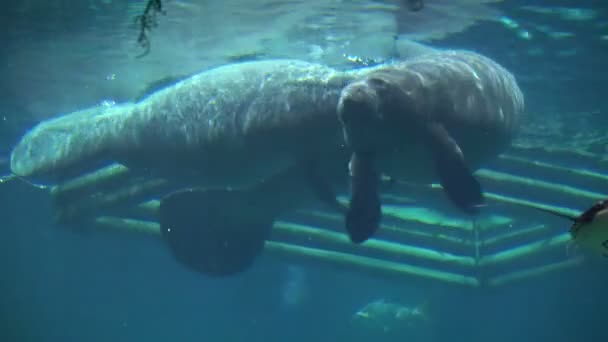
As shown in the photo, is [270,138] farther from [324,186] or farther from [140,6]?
[140,6]

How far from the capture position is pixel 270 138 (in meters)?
7.48

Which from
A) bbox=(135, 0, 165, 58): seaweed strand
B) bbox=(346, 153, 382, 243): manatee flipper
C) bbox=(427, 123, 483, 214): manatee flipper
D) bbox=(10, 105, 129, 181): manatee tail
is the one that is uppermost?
bbox=(135, 0, 165, 58): seaweed strand

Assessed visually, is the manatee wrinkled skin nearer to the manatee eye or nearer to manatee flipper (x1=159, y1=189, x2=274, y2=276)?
manatee flipper (x1=159, y1=189, x2=274, y2=276)

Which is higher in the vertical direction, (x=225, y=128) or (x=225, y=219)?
(x=225, y=128)

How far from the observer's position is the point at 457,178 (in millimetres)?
5699

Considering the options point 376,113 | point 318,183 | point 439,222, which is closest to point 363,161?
point 376,113

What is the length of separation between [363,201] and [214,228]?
14.5 feet

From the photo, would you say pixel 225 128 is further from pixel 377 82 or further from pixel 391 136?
pixel 391 136

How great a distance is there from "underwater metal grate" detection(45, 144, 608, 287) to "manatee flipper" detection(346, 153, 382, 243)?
323 centimetres

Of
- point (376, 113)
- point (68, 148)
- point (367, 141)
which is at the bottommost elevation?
point (68, 148)

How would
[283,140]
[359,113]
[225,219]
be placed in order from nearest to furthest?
[359,113] < [283,140] < [225,219]

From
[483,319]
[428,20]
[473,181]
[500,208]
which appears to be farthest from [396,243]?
[483,319]

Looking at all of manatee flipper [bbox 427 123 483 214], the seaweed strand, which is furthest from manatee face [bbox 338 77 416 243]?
the seaweed strand

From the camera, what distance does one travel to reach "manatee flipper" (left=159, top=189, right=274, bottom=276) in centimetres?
918
